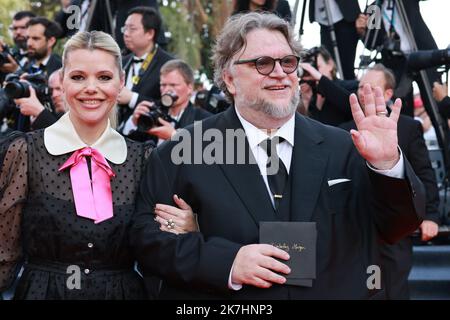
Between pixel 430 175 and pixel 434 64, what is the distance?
954 millimetres

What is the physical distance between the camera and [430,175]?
205 inches

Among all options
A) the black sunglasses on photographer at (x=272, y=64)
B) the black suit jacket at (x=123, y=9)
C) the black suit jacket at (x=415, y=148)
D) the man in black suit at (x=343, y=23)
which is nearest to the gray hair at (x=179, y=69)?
the black suit jacket at (x=123, y=9)

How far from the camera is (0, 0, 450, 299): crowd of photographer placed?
5.41m

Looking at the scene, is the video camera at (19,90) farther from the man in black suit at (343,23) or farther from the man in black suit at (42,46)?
the man in black suit at (343,23)

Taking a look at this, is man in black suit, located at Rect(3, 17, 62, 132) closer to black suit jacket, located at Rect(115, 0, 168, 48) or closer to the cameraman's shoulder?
black suit jacket, located at Rect(115, 0, 168, 48)

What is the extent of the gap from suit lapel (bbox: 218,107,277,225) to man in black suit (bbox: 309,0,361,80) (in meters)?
3.89

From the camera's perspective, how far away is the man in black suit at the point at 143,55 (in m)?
6.37

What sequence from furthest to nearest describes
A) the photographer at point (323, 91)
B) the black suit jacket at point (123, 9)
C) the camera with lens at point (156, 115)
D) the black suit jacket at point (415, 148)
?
the black suit jacket at point (123, 9), the photographer at point (323, 91), the camera with lens at point (156, 115), the black suit jacket at point (415, 148)

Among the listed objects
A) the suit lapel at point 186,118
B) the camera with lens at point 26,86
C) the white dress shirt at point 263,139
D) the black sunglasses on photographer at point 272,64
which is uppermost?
the black sunglasses on photographer at point 272,64

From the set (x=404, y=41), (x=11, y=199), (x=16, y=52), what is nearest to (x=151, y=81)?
(x=16, y=52)

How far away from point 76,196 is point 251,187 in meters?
0.75

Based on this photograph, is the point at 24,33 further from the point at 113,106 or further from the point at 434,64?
the point at 113,106

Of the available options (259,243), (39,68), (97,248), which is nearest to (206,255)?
(259,243)

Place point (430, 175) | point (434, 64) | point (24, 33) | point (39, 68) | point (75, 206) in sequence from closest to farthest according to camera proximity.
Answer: point (75, 206) → point (430, 175) → point (434, 64) → point (39, 68) → point (24, 33)
